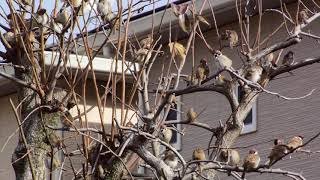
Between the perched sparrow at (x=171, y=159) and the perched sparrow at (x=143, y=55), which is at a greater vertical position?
the perched sparrow at (x=143, y=55)

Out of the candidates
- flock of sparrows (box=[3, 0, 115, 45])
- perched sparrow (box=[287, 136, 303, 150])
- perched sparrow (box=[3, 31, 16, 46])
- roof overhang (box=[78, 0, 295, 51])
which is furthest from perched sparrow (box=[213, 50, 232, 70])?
roof overhang (box=[78, 0, 295, 51])

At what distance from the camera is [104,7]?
7258 mm

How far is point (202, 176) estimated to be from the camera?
6.57 m

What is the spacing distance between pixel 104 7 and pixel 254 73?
52.5 inches

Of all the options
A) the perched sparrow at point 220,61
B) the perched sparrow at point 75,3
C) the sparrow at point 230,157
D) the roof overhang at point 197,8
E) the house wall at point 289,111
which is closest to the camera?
the sparrow at point 230,157

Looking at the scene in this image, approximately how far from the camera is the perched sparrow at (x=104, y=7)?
23.8 feet

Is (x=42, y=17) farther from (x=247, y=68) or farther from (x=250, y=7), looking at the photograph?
(x=250, y=7)

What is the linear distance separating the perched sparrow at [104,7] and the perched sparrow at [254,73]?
4.12 ft

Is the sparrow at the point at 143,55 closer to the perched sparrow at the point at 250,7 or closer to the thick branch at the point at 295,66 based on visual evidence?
the thick branch at the point at 295,66

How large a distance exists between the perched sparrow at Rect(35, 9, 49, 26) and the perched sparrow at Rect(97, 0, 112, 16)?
16.8 inches

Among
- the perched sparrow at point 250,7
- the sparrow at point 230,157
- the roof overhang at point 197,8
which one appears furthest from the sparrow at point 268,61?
the roof overhang at point 197,8

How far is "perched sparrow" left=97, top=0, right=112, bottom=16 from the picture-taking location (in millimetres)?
7258

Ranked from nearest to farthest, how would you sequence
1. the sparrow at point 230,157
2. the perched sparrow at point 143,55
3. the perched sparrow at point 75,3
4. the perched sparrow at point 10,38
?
1. the sparrow at point 230,157
2. the perched sparrow at point 75,3
3. the perched sparrow at point 143,55
4. the perched sparrow at point 10,38

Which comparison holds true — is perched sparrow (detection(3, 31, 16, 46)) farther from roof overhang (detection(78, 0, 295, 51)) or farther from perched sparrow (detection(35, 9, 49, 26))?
roof overhang (detection(78, 0, 295, 51))
